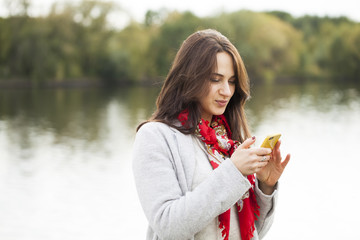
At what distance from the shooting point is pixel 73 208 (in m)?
7.92

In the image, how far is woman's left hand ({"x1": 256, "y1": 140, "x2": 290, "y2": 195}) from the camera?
1.72m

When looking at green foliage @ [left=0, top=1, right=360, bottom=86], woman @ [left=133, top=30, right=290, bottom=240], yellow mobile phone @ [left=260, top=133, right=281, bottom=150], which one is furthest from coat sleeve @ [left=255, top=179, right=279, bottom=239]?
green foliage @ [left=0, top=1, right=360, bottom=86]

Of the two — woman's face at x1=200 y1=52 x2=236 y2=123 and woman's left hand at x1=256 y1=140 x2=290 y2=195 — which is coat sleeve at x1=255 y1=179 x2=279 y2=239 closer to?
woman's left hand at x1=256 y1=140 x2=290 y2=195

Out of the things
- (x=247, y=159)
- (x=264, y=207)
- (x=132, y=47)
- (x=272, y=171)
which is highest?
(x=247, y=159)

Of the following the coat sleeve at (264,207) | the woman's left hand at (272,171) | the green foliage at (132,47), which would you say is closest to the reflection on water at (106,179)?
the coat sleeve at (264,207)

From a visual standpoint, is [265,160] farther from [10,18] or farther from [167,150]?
[10,18]

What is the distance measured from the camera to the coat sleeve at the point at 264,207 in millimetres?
1811

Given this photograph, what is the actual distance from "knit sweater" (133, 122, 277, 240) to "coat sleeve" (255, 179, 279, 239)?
0.33 m

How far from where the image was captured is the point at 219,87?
1.73m

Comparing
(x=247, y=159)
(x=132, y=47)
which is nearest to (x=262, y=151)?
(x=247, y=159)

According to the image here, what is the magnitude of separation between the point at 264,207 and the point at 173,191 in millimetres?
505

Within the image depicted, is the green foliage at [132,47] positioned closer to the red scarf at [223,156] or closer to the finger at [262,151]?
the red scarf at [223,156]

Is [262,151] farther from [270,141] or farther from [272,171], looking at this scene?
[272,171]

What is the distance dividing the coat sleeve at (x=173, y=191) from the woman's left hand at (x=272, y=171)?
274 mm
